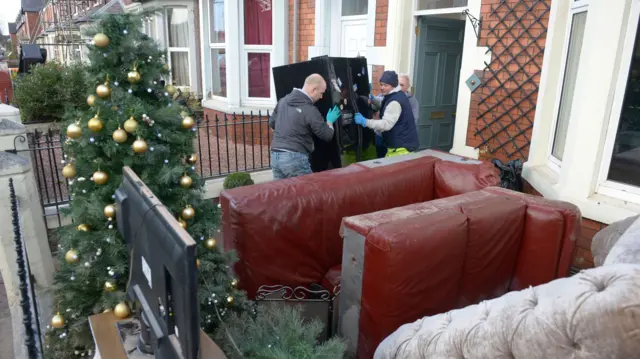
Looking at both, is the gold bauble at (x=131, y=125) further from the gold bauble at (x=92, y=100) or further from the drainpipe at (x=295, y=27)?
the drainpipe at (x=295, y=27)

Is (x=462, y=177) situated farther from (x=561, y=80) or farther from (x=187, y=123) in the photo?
(x=187, y=123)

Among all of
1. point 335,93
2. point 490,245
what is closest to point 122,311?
point 490,245

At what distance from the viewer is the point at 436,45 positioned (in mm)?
6320

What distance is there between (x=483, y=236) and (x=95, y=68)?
2.43 meters

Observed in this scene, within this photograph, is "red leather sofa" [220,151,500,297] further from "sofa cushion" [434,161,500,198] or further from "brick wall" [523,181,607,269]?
"brick wall" [523,181,607,269]

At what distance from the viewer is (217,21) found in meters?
8.60

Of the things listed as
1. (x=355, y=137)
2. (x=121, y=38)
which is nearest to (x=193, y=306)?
(x=121, y=38)

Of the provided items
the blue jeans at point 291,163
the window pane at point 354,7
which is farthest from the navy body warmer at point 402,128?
the window pane at point 354,7

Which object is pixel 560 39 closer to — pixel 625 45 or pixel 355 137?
pixel 625 45

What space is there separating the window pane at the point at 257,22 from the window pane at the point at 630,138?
604 centimetres

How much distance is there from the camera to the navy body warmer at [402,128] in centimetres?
473

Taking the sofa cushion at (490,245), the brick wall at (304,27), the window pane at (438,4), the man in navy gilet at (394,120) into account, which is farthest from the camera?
the brick wall at (304,27)

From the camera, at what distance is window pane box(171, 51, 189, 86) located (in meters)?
10.3

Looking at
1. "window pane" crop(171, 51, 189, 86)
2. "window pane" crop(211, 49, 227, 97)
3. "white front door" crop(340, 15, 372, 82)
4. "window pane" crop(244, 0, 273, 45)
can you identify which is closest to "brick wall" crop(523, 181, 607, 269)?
"white front door" crop(340, 15, 372, 82)
